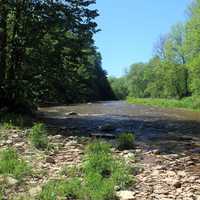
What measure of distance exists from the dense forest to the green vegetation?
47.8ft

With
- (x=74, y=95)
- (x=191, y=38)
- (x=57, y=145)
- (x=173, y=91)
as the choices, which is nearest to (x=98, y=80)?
(x=173, y=91)

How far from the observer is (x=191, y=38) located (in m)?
52.2

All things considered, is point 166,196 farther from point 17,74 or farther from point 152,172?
point 17,74

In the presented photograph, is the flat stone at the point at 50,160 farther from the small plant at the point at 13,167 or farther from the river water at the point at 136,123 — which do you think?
the river water at the point at 136,123

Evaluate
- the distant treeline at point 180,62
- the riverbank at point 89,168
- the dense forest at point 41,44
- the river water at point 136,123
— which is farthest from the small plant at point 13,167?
the distant treeline at point 180,62

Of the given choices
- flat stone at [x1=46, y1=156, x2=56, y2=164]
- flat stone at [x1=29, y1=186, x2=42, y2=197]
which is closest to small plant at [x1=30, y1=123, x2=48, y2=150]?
flat stone at [x1=46, y1=156, x2=56, y2=164]

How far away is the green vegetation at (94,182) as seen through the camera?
28.2ft

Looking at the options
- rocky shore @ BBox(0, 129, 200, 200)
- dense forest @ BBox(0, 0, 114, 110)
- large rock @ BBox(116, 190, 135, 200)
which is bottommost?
large rock @ BBox(116, 190, 135, 200)

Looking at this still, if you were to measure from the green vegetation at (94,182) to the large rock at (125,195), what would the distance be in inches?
5.7

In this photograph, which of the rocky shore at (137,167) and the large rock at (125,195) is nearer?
the large rock at (125,195)

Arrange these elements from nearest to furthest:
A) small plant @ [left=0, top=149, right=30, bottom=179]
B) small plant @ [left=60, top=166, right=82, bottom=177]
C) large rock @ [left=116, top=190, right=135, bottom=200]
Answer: large rock @ [left=116, top=190, right=135, bottom=200] → small plant @ [left=0, top=149, right=30, bottom=179] → small plant @ [left=60, top=166, right=82, bottom=177]

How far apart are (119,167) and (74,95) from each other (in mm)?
16880

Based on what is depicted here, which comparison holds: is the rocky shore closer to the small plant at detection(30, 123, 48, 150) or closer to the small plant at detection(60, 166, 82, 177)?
the small plant at detection(60, 166, 82, 177)

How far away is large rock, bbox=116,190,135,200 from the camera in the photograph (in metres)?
8.73
